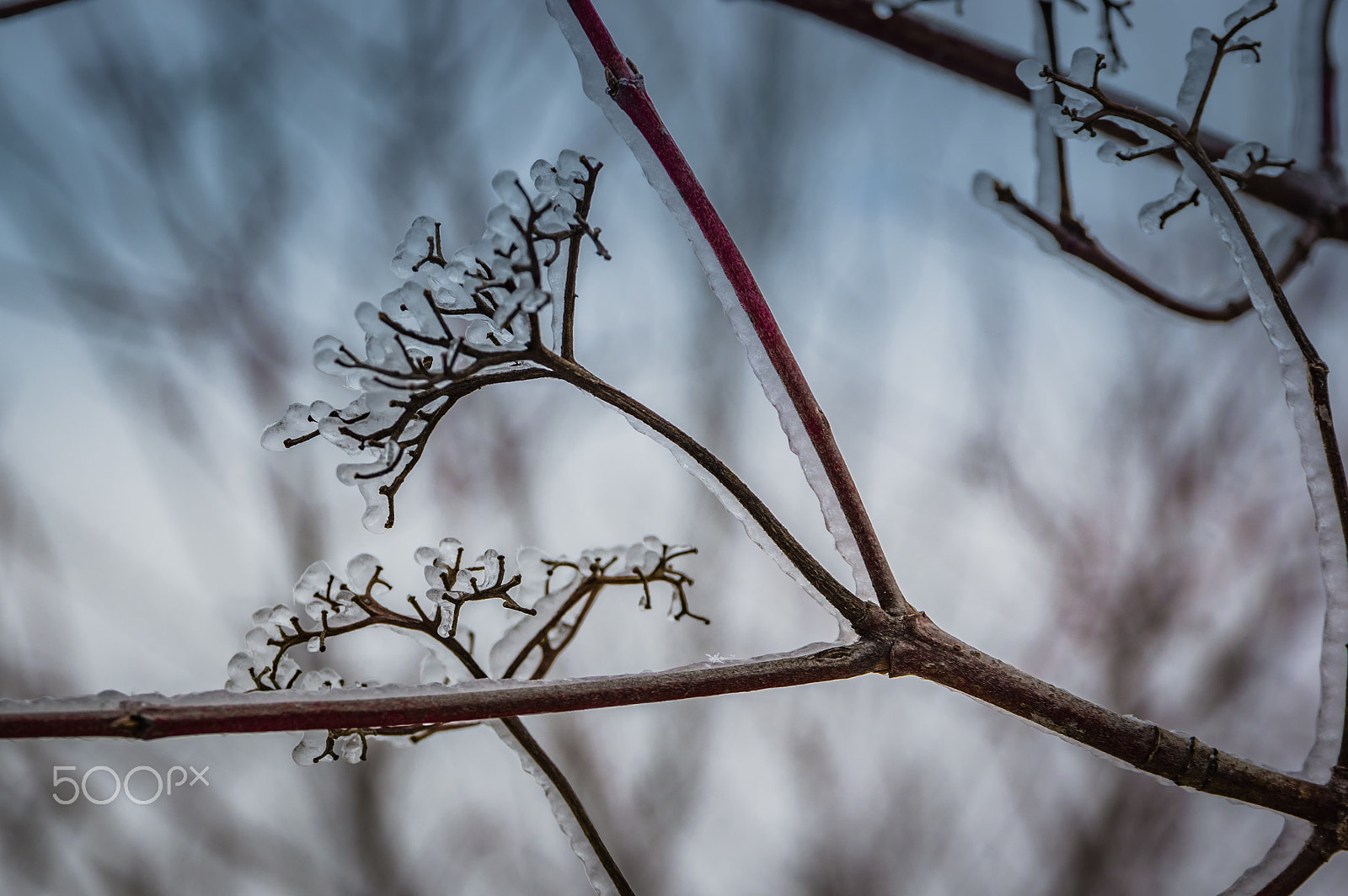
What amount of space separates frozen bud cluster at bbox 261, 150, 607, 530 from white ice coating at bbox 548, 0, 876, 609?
45 millimetres

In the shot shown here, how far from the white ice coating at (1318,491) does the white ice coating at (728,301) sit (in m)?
0.36

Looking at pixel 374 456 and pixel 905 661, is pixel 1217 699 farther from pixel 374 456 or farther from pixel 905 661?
pixel 374 456

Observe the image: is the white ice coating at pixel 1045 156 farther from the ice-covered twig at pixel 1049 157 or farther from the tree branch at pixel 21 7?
the tree branch at pixel 21 7

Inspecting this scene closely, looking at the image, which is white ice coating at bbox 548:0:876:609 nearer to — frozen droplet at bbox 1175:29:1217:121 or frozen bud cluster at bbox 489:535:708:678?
frozen bud cluster at bbox 489:535:708:678

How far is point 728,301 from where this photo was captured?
544 mm

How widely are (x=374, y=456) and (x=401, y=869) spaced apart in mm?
3531

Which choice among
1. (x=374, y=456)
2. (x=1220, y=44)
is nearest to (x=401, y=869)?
(x=374, y=456)

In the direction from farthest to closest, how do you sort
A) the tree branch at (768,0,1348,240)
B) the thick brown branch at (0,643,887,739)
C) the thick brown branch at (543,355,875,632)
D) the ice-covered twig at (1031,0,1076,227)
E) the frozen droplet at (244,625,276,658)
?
1. the tree branch at (768,0,1348,240)
2. the ice-covered twig at (1031,0,1076,227)
3. the frozen droplet at (244,625,276,658)
4. the thick brown branch at (543,355,875,632)
5. the thick brown branch at (0,643,887,739)

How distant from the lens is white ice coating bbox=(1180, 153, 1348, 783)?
1.82 feet

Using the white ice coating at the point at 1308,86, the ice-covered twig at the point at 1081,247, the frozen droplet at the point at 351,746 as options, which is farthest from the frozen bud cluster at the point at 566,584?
the white ice coating at the point at 1308,86

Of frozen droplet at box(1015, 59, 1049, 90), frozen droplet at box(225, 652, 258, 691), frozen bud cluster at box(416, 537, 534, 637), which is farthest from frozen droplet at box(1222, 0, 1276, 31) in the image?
frozen droplet at box(225, 652, 258, 691)

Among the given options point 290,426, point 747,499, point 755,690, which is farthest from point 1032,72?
point 290,426

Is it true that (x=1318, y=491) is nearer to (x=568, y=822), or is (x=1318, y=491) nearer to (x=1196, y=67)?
(x=1196, y=67)

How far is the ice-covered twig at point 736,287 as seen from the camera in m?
0.51
